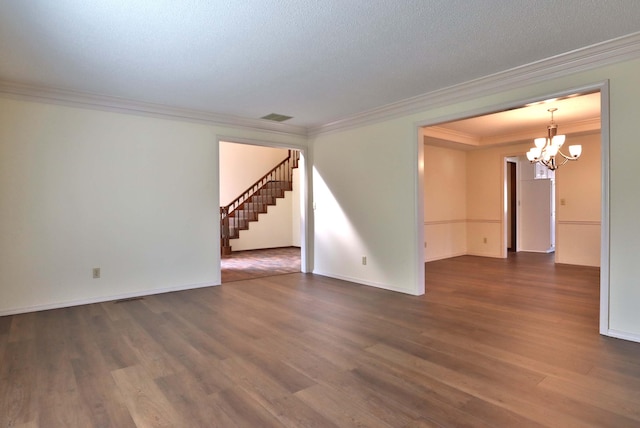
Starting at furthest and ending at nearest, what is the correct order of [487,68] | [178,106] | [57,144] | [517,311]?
[178,106] < [57,144] < [517,311] < [487,68]

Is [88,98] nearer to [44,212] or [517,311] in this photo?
[44,212]

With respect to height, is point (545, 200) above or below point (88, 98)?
below

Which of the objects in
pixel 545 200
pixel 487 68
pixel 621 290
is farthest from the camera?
pixel 545 200

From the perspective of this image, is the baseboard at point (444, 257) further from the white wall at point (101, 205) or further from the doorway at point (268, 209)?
the white wall at point (101, 205)

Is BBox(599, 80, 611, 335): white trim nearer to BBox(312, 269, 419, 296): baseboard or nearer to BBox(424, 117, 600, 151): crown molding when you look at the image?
BBox(312, 269, 419, 296): baseboard

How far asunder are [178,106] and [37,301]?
8.97 feet

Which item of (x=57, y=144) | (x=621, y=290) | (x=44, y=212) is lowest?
(x=621, y=290)

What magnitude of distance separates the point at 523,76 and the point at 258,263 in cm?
535

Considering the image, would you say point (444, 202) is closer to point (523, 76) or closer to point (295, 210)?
point (295, 210)

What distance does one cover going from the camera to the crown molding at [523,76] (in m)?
2.84

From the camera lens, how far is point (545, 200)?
8141 mm

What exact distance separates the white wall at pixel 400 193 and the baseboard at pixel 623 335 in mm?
12

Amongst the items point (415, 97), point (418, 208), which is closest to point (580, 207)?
point (418, 208)

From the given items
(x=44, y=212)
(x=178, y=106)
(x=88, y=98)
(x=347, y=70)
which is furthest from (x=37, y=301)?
(x=347, y=70)
